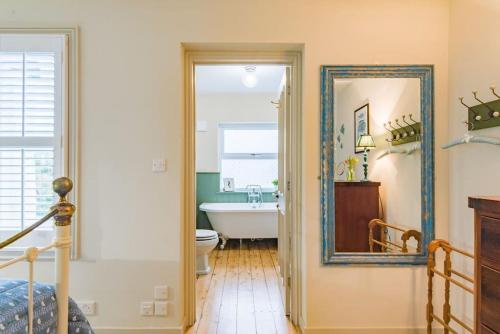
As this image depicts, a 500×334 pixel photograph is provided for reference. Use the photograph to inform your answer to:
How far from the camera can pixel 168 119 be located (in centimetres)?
219

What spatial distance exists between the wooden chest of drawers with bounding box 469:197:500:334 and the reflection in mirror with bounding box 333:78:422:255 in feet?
3.31

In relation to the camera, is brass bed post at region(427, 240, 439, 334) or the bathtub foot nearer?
brass bed post at region(427, 240, 439, 334)

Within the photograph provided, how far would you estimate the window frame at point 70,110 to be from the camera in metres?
2.14

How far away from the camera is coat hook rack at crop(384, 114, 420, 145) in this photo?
2188mm

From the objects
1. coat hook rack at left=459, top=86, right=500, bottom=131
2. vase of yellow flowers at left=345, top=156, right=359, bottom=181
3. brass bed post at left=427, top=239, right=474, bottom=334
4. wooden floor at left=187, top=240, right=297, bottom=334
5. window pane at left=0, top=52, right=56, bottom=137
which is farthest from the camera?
wooden floor at left=187, top=240, right=297, bottom=334

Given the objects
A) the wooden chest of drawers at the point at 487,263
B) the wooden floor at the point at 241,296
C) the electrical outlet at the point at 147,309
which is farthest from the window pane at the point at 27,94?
the wooden chest of drawers at the point at 487,263

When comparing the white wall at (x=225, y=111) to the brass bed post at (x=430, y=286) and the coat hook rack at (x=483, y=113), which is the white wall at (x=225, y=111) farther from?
the brass bed post at (x=430, y=286)

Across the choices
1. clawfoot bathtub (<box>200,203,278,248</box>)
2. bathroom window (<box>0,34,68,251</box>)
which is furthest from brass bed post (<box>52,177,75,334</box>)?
clawfoot bathtub (<box>200,203,278,248</box>)

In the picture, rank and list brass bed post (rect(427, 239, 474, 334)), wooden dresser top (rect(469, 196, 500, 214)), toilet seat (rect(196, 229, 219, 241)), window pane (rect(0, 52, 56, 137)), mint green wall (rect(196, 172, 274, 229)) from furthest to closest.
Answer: mint green wall (rect(196, 172, 274, 229)) → toilet seat (rect(196, 229, 219, 241)) → window pane (rect(0, 52, 56, 137)) → brass bed post (rect(427, 239, 474, 334)) → wooden dresser top (rect(469, 196, 500, 214))

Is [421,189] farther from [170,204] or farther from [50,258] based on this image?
[50,258]

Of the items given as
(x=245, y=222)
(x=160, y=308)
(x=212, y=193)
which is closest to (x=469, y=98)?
(x=160, y=308)

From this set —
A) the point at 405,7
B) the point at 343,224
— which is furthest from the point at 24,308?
the point at 405,7

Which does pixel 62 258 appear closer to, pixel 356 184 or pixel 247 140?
pixel 356 184

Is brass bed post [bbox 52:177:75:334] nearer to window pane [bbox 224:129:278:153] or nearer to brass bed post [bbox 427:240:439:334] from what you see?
brass bed post [bbox 427:240:439:334]
